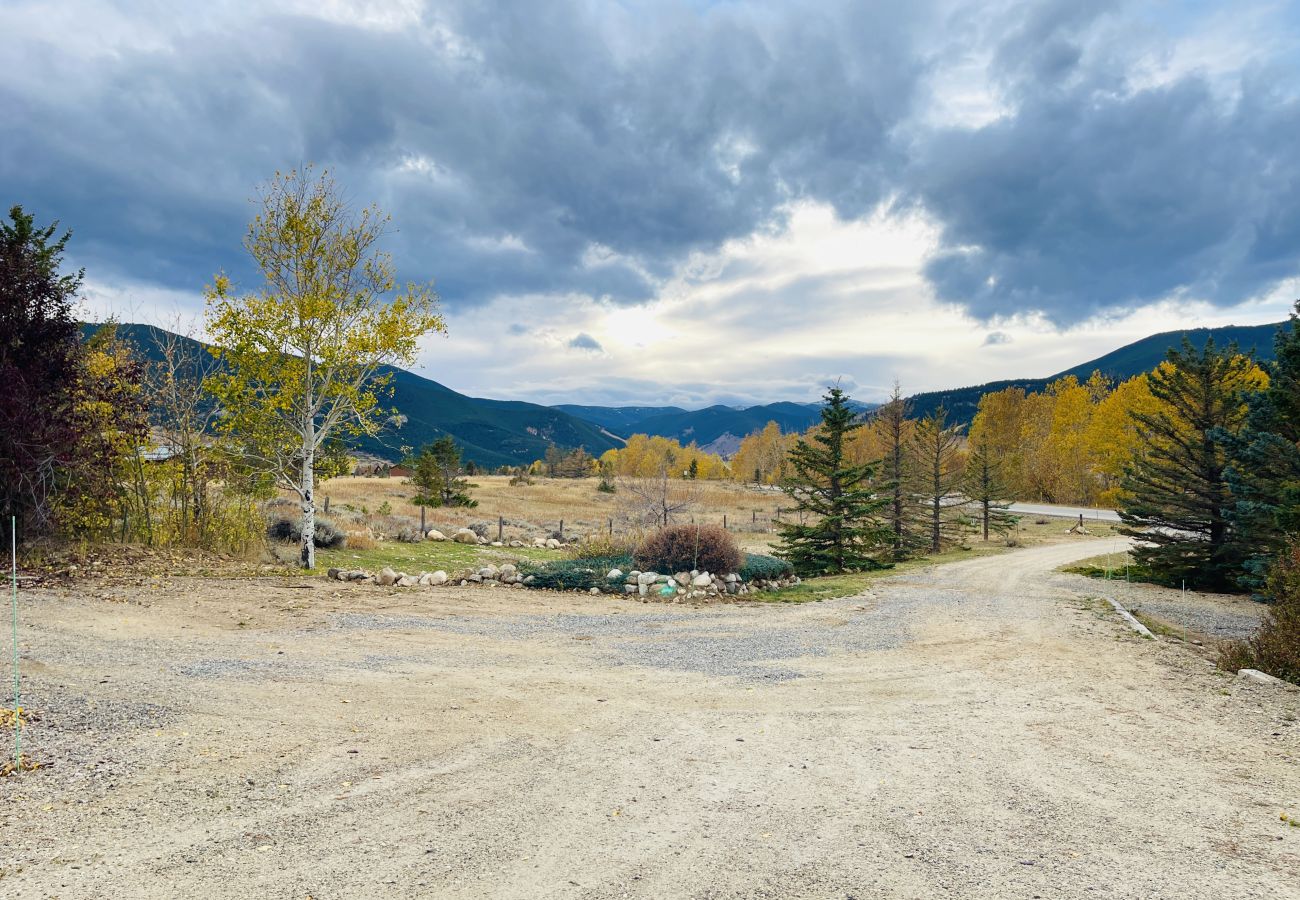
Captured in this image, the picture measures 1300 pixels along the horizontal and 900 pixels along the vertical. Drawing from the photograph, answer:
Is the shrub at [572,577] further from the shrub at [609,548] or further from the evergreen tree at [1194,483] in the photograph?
the evergreen tree at [1194,483]

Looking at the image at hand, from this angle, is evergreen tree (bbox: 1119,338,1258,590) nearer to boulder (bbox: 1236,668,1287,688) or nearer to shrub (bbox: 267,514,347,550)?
boulder (bbox: 1236,668,1287,688)

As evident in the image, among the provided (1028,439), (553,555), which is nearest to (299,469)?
(553,555)

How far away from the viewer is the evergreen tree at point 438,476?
42344 mm

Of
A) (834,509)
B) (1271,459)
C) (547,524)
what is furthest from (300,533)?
(1271,459)

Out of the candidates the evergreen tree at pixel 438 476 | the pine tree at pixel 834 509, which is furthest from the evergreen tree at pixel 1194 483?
the evergreen tree at pixel 438 476

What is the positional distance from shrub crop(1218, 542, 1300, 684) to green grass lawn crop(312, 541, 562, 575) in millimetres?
15524

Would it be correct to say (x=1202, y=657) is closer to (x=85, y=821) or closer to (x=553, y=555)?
(x=85, y=821)

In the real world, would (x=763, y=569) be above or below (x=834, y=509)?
below

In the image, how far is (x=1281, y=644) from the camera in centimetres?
878

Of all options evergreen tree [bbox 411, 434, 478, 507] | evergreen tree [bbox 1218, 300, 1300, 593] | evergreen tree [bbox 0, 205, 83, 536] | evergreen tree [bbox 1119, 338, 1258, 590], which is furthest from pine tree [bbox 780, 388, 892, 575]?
evergreen tree [bbox 411, 434, 478, 507]

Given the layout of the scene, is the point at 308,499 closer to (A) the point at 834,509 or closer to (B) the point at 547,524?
(A) the point at 834,509

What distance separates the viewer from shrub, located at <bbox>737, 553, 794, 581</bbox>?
17122 mm

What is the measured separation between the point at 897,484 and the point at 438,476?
2979 centimetres

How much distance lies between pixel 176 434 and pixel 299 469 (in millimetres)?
2947
